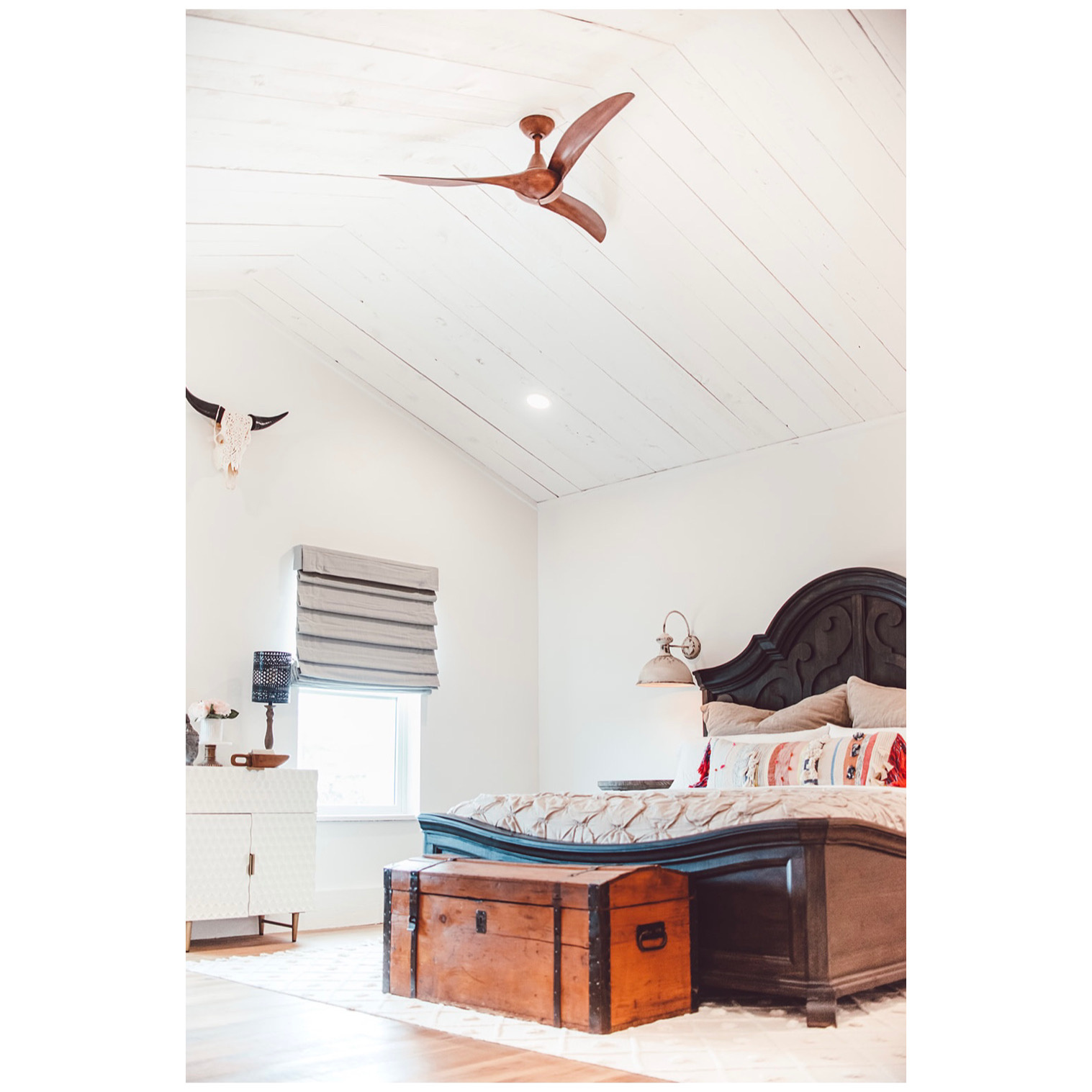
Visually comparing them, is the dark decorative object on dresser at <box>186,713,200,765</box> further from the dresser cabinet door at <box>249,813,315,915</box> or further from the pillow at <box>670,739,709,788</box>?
the pillow at <box>670,739,709,788</box>

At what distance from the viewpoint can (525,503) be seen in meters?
7.36

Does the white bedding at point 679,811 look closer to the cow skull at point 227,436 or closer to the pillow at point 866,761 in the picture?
the pillow at point 866,761

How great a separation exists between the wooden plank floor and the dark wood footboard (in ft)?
2.62

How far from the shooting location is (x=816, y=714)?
5320 millimetres

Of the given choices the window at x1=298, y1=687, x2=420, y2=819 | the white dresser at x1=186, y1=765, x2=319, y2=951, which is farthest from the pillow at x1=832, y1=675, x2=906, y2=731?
the white dresser at x1=186, y1=765, x2=319, y2=951

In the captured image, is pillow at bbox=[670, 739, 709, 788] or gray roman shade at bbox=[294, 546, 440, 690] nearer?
pillow at bbox=[670, 739, 709, 788]

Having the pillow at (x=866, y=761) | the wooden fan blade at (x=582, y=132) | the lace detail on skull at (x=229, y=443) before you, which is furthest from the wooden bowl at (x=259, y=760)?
the wooden fan blade at (x=582, y=132)

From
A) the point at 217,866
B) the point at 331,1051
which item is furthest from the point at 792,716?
the point at 331,1051

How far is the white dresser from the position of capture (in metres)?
5.04

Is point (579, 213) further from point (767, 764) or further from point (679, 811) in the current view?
point (767, 764)

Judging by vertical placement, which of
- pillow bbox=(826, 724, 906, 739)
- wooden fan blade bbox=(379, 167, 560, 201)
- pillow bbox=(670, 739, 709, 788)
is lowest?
pillow bbox=(670, 739, 709, 788)
